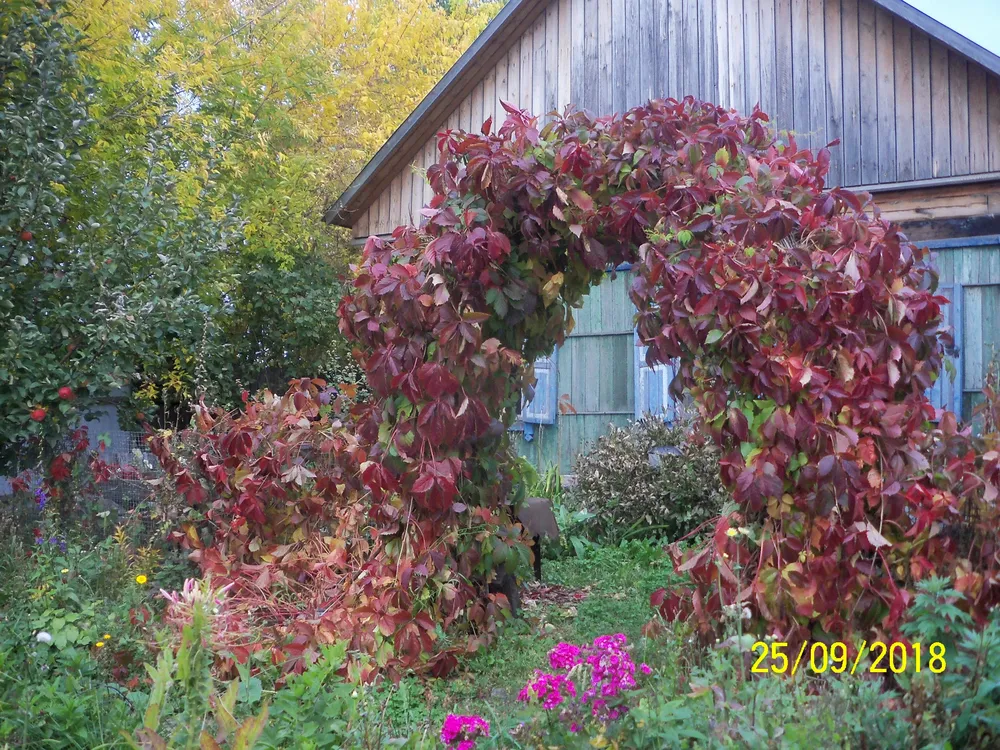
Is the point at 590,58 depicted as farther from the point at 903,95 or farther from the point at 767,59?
the point at 903,95

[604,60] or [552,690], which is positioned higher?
[604,60]

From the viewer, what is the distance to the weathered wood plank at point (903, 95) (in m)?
6.57

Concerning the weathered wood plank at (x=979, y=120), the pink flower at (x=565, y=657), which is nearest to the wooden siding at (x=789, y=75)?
the weathered wood plank at (x=979, y=120)

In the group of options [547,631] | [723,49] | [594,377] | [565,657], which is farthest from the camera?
[594,377]

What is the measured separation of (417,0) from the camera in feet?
49.2

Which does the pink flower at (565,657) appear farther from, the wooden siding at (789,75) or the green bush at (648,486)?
the wooden siding at (789,75)

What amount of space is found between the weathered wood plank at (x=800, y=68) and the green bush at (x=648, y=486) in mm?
2576

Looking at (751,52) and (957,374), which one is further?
(751,52)

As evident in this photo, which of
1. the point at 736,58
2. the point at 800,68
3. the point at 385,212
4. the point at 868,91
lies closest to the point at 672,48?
the point at 736,58

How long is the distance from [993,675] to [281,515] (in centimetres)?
319

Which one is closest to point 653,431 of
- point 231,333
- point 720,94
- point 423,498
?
point 720,94
